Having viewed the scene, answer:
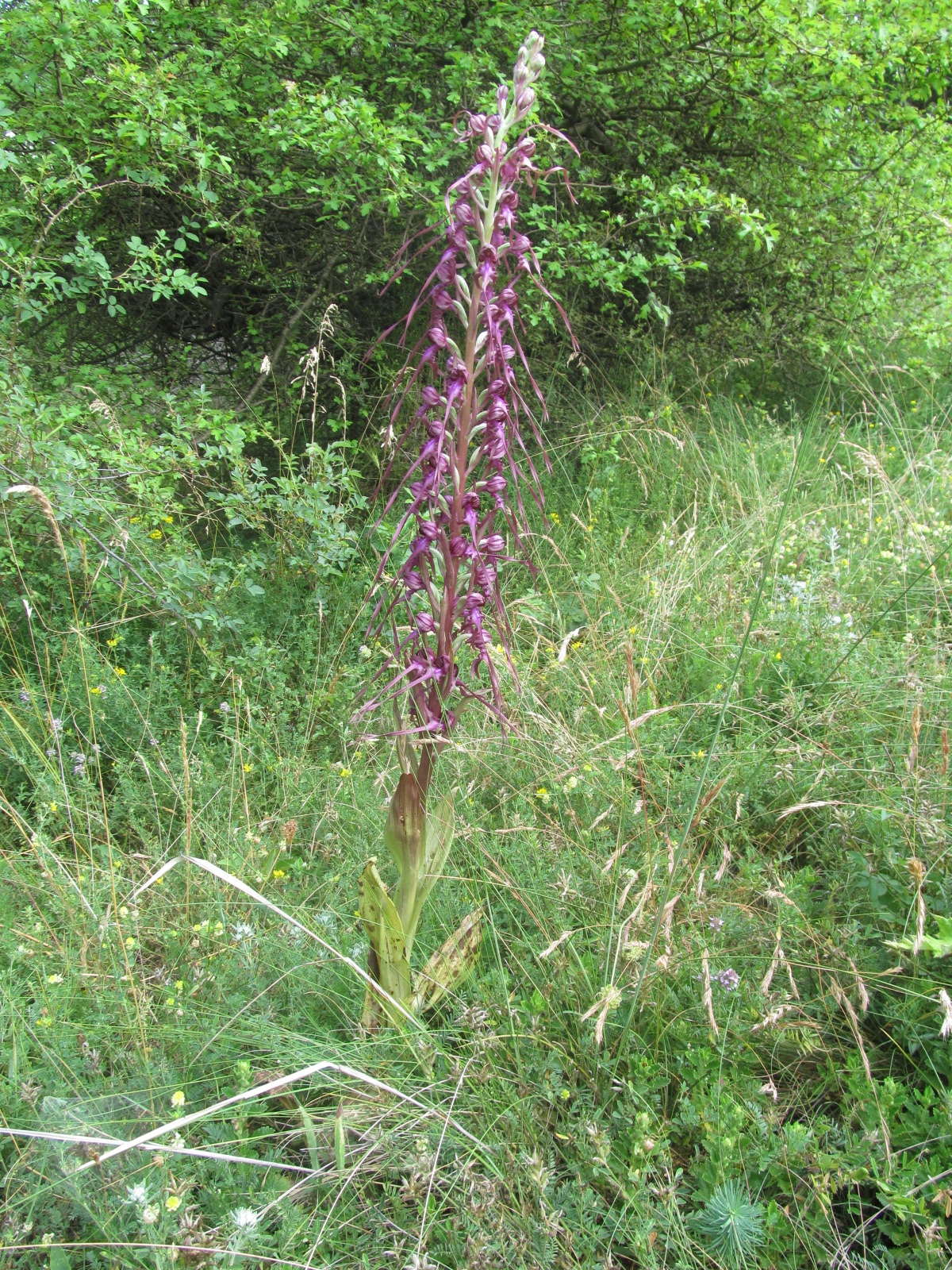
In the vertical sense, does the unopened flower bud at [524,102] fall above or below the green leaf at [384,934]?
above

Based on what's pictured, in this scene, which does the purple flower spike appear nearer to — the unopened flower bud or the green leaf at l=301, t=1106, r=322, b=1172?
the unopened flower bud

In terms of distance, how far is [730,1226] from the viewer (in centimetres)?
142

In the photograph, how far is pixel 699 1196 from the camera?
1480 millimetres

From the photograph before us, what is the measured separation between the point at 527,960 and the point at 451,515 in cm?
105

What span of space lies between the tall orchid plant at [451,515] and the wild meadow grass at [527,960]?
0.20 m

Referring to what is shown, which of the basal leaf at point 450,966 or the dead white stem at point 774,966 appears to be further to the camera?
the basal leaf at point 450,966

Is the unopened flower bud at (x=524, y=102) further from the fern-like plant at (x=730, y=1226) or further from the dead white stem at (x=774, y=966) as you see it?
the fern-like plant at (x=730, y=1226)

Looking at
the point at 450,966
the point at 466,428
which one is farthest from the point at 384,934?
the point at 466,428

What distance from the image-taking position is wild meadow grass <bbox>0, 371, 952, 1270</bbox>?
4.82 feet

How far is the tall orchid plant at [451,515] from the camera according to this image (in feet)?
5.22

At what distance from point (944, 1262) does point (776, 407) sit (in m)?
5.45

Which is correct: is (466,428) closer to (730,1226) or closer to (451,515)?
(451,515)

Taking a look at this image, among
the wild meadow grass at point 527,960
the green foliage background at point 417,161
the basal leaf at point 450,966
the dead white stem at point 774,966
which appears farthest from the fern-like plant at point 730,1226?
the green foliage background at point 417,161

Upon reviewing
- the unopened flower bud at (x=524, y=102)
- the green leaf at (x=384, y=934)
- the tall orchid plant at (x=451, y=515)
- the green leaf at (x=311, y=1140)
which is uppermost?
the unopened flower bud at (x=524, y=102)
